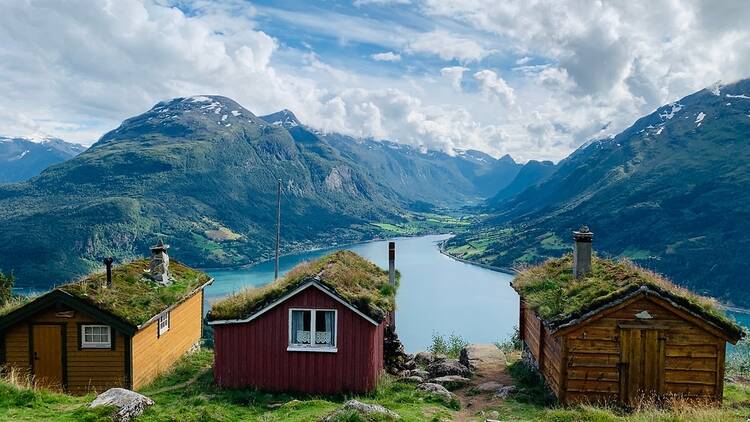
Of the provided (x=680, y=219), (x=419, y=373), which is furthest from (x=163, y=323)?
(x=680, y=219)

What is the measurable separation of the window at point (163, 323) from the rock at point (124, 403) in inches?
325

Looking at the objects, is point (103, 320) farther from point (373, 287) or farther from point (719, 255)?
point (719, 255)

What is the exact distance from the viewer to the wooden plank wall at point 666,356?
1540 centimetres

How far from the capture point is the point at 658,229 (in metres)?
151

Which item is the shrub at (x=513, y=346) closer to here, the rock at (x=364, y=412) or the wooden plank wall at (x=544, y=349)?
the wooden plank wall at (x=544, y=349)

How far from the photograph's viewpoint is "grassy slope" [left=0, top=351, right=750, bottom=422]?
11578 mm

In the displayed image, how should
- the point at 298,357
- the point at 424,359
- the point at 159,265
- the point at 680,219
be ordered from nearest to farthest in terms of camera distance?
the point at 298,357 < the point at 159,265 < the point at 424,359 < the point at 680,219

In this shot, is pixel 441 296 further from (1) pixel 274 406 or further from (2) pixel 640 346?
(1) pixel 274 406

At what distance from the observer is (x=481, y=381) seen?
62.3ft

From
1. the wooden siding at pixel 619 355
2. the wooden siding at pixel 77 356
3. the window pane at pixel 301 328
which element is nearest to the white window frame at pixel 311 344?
the window pane at pixel 301 328

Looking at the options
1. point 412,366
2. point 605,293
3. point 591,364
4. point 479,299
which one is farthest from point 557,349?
point 479,299

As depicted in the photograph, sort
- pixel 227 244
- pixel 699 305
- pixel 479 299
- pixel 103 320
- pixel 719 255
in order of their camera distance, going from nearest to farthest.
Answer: pixel 699 305 → pixel 103 320 → pixel 479 299 → pixel 719 255 → pixel 227 244

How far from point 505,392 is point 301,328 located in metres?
6.74

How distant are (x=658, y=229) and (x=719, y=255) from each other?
2385 centimetres
